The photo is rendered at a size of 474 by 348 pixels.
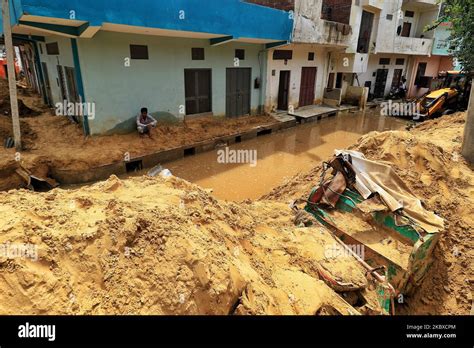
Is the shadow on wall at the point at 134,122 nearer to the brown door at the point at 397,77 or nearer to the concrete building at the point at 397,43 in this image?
the concrete building at the point at 397,43

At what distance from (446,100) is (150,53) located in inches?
585

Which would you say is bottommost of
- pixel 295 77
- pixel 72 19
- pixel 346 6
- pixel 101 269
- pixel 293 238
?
pixel 293 238

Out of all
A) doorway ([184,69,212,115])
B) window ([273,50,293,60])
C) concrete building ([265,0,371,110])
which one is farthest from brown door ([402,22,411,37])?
doorway ([184,69,212,115])

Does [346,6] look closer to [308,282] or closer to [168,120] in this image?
[168,120]

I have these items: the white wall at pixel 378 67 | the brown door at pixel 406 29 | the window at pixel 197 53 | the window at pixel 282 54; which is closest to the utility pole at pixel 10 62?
the window at pixel 197 53

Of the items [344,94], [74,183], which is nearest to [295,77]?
[344,94]

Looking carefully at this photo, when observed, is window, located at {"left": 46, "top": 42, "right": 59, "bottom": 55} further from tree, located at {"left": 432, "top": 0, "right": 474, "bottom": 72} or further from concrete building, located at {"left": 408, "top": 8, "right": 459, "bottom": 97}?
concrete building, located at {"left": 408, "top": 8, "right": 459, "bottom": 97}

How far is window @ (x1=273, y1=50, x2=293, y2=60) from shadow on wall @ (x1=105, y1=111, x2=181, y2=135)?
6455 millimetres

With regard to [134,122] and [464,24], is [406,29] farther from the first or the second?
[134,122]

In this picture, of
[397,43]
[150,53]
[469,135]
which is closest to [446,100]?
[397,43]

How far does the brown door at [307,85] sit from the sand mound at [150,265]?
47.1 feet
